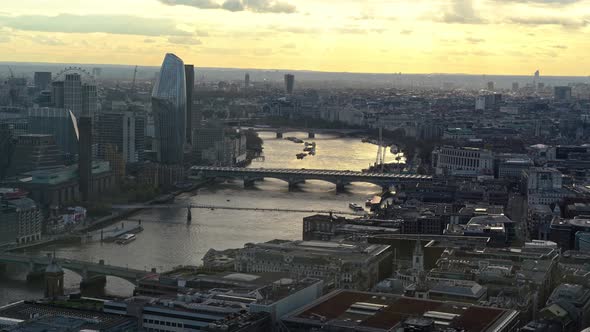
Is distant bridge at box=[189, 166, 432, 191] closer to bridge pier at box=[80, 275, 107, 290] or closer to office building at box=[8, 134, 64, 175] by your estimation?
office building at box=[8, 134, 64, 175]

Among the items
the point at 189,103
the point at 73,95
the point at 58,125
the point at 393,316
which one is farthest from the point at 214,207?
the point at 189,103

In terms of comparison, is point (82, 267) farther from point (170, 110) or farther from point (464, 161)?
point (464, 161)

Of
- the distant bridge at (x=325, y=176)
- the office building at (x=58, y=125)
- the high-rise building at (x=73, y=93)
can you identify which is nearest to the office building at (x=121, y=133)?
the office building at (x=58, y=125)

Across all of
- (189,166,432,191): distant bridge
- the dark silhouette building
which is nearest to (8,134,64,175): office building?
(189,166,432,191): distant bridge

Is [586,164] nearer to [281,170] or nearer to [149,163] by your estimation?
[281,170]

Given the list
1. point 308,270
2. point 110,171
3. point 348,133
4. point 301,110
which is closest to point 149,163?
point 110,171
